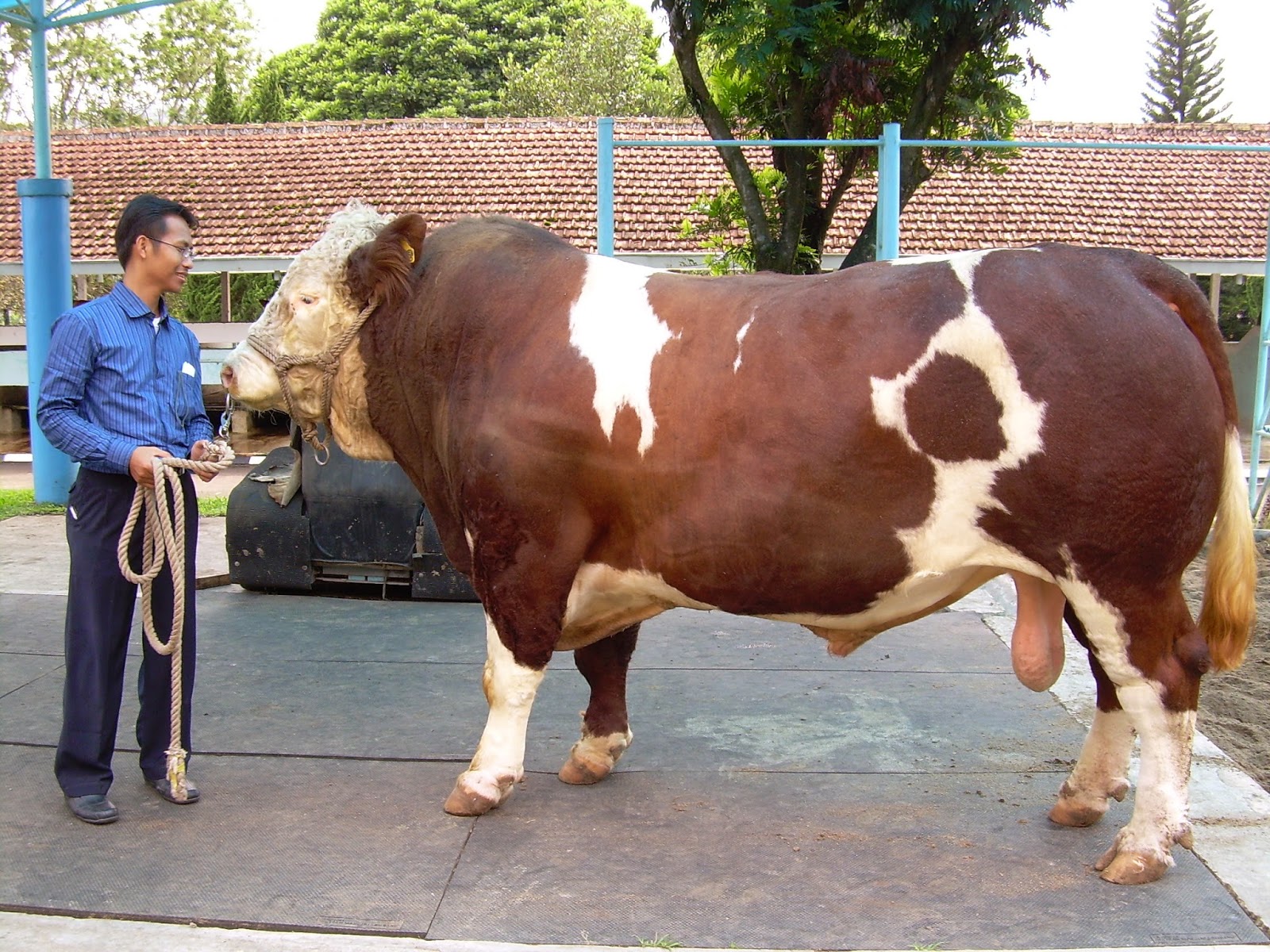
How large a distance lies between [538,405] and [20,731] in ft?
7.94

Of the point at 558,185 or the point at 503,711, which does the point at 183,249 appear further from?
Result: the point at 558,185

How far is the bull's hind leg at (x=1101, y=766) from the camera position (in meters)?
3.61

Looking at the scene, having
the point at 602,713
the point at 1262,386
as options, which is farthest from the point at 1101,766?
the point at 1262,386

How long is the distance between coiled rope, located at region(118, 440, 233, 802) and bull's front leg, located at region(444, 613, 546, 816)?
0.88 metres

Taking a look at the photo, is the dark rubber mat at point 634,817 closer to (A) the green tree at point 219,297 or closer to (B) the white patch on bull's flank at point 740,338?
(B) the white patch on bull's flank at point 740,338

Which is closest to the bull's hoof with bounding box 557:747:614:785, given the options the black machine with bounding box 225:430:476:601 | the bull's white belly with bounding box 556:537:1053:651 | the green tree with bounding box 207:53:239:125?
the bull's white belly with bounding box 556:537:1053:651

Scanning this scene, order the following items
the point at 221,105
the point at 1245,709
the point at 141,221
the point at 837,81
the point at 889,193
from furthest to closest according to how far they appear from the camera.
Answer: the point at 221,105, the point at 837,81, the point at 889,193, the point at 1245,709, the point at 141,221

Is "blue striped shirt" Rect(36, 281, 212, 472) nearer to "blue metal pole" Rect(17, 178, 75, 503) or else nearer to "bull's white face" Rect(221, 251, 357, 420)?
"bull's white face" Rect(221, 251, 357, 420)

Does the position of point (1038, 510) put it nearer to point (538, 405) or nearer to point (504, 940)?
point (538, 405)

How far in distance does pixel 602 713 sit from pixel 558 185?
14.4m

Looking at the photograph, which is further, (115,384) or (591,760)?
(591,760)

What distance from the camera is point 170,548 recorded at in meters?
3.69

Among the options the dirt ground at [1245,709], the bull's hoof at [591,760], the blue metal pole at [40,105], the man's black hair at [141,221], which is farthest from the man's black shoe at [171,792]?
the blue metal pole at [40,105]

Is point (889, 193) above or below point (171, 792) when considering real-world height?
above
